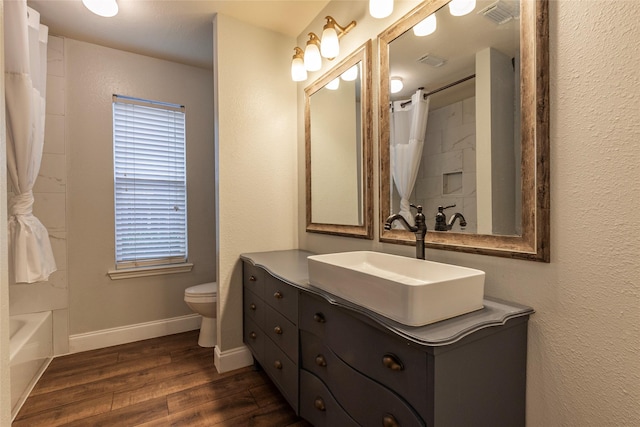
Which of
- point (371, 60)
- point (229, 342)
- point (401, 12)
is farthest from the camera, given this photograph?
point (229, 342)

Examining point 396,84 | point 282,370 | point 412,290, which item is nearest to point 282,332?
point 282,370

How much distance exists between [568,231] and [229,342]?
208cm

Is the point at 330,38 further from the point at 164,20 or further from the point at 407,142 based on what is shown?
the point at 164,20

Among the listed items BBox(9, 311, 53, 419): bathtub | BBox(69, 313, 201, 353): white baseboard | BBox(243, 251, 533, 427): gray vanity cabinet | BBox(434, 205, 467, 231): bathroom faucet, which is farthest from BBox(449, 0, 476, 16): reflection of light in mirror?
BBox(69, 313, 201, 353): white baseboard

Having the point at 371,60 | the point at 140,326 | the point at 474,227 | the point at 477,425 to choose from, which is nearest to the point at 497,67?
the point at 474,227

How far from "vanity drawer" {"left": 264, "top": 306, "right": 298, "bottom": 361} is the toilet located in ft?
2.40

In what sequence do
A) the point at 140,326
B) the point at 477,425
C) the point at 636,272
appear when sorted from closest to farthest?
the point at 636,272
the point at 477,425
the point at 140,326

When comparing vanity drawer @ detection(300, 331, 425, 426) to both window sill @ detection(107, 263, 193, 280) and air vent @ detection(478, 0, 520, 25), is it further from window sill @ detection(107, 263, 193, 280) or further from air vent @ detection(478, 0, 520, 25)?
window sill @ detection(107, 263, 193, 280)

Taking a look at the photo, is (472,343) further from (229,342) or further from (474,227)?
(229,342)

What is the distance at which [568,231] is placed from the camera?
2.96 feet

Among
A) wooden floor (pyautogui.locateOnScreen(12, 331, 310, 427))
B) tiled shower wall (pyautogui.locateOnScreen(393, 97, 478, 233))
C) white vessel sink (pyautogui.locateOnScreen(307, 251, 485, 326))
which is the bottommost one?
wooden floor (pyautogui.locateOnScreen(12, 331, 310, 427))

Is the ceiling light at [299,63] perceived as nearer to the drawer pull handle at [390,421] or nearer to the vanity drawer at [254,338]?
the vanity drawer at [254,338]

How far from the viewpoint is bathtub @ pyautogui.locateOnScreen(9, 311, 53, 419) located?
1.69 m

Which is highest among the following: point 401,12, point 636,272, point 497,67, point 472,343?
point 401,12
